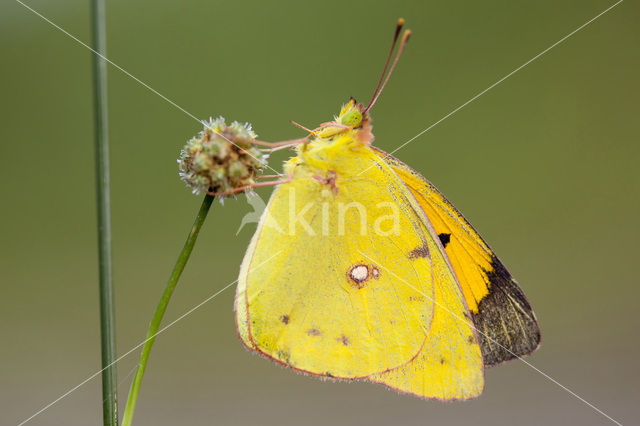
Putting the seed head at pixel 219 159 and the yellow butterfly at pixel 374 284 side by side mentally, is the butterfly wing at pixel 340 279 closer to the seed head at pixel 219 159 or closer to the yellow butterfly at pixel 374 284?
the yellow butterfly at pixel 374 284

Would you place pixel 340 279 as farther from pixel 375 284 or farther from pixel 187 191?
pixel 187 191

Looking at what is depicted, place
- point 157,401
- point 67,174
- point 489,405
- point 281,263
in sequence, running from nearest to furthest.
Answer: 1. point 281,263
2. point 157,401
3. point 489,405
4. point 67,174

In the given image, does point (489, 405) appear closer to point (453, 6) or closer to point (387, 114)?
point (387, 114)

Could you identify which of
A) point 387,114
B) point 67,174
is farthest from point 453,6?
point 67,174

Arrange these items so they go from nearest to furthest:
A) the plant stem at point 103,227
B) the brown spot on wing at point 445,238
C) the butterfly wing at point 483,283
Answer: the plant stem at point 103,227, the butterfly wing at point 483,283, the brown spot on wing at point 445,238

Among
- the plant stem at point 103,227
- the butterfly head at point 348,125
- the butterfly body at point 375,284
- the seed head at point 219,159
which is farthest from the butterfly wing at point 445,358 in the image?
the plant stem at point 103,227

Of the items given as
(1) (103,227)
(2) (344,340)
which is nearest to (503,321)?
(2) (344,340)
